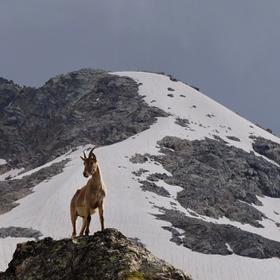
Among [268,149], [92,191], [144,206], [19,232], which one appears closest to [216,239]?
[144,206]

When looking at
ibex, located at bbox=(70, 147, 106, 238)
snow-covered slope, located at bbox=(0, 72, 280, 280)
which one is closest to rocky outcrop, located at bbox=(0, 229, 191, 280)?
ibex, located at bbox=(70, 147, 106, 238)

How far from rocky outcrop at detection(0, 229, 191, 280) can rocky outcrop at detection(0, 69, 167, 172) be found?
4347 inches

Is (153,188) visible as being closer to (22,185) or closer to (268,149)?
(22,185)

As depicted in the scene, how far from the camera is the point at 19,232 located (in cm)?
7112

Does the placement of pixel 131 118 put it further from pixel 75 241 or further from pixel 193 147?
pixel 75 241

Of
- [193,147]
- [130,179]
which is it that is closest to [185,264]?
[130,179]

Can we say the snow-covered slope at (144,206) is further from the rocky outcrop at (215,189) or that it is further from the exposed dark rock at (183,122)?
the rocky outcrop at (215,189)

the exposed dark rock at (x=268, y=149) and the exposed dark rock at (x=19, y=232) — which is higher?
the exposed dark rock at (x=268, y=149)

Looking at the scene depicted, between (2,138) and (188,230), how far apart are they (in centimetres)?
8845

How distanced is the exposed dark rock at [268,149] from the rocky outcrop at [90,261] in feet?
406

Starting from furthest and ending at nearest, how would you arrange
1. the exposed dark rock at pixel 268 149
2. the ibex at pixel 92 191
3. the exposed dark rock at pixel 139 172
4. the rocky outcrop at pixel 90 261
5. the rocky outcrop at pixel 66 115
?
the exposed dark rock at pixel 268 149 < the rocky outcrop at pixel 66 115 < the exposed dark rock at pixel 139 172 < the ibex at pixel 92 191 < the rocky outcrop at pixel 90 261

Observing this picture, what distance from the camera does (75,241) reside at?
30.6 feet

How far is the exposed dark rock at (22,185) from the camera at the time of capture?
3522 inches

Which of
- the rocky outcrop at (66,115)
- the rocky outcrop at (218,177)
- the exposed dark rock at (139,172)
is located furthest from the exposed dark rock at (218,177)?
the rocky outcrop at (66,115)
